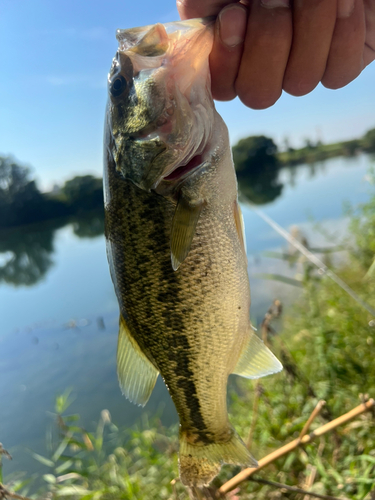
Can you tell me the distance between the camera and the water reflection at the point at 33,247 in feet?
74.2

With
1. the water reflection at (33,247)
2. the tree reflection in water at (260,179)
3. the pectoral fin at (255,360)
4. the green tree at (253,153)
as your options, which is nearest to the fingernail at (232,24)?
the pectoral fin at (255,360)

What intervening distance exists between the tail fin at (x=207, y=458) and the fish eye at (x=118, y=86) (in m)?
1.60

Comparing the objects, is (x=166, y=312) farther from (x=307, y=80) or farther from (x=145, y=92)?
(x=307, y=80)

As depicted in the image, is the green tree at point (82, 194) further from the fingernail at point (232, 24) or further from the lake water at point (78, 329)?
the fingernail at point (232, 24)

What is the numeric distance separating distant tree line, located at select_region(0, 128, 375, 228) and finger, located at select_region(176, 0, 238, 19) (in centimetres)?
2321

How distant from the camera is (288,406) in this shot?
3.47m

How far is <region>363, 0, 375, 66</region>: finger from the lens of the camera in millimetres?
1632

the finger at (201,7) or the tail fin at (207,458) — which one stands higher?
the finger at (201,7)

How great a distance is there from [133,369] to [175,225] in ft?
2.27

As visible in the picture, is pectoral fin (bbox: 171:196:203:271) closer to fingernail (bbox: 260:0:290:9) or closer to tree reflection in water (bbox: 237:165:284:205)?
fingernail (bbox: 260:0:290:9)

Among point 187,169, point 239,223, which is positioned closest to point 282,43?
point 187,169

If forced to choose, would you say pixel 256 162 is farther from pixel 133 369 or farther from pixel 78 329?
pixel 133 369

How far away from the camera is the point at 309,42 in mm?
1499

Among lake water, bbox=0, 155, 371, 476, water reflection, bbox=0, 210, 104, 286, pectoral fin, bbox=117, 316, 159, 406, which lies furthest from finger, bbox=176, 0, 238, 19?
water reflection, bbox=0, 210, 104, 286
